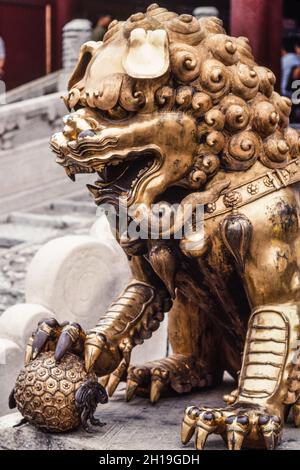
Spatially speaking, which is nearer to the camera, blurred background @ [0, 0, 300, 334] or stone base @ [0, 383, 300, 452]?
stone base @ [0, 383, 300, 452]

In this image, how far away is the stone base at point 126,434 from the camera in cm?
200

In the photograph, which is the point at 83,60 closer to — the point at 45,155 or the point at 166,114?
the point at 166,114

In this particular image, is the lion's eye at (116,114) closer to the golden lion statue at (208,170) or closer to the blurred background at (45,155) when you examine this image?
the golden lion statue at (208,170)

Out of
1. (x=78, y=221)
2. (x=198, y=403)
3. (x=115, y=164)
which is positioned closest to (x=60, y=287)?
(x=198, y=403)

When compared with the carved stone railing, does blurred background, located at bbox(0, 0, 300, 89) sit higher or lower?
higher

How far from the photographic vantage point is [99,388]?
2059 mm

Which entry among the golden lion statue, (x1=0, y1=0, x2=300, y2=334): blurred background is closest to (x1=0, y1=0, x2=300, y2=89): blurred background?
(x1=0, y1=0, x2=300, y2=334): blurred background

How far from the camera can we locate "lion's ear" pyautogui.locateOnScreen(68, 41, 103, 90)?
6.88 ft

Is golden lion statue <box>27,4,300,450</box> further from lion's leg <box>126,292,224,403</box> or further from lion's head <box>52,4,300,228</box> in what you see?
lion's leg <box>126,292,224,403</box>

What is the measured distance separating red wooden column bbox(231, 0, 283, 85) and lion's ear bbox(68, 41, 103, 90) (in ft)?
14.8

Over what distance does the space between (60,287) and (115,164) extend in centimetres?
114

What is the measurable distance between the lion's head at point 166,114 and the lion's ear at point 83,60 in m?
0.06

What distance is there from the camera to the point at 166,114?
6.44 feet
